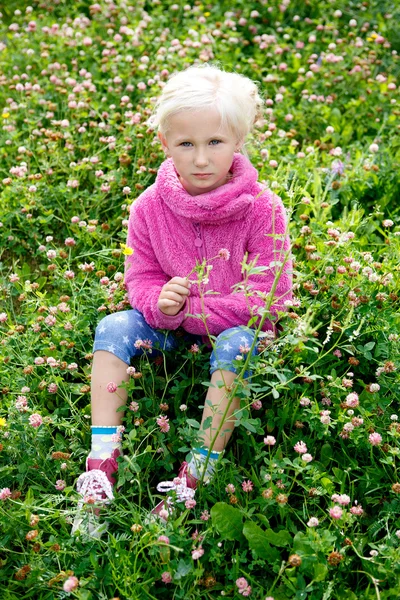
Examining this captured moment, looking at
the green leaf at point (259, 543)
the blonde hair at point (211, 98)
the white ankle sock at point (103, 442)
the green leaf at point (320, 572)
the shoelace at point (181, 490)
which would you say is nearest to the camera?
the green leaf at point (320, 572)

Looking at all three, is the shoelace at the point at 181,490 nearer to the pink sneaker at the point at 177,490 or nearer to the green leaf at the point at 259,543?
the pink sneaker at the point at 177,490

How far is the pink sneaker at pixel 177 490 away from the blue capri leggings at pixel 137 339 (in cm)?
37

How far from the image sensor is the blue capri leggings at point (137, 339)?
2605mm

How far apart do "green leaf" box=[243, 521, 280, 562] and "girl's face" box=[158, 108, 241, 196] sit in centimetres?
121

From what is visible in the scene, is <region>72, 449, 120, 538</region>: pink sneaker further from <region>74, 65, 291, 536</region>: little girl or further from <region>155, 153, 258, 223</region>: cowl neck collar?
<region>155, 153, 258, 223</region>: cowl neck collar

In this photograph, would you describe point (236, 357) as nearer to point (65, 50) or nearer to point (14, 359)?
point (14, 359)

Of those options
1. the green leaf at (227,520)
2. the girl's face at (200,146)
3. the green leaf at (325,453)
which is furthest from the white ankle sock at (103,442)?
the girl's face at (200,146)

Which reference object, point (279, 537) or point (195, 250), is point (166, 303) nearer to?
point (195, 250)

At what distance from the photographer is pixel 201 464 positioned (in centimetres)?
250

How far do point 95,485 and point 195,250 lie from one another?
0.94 meters

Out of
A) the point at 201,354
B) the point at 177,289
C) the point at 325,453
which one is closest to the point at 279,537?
the point at 325,453

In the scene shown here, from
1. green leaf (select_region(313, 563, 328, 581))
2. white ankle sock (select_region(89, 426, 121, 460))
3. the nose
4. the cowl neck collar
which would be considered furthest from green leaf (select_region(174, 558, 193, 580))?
the nose

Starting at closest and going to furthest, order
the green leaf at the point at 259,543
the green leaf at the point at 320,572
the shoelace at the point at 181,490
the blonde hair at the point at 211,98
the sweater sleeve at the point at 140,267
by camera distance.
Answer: the green leaf at the point at 320,572 < the green leaf at the point at 259,543 < the shoelace at the point at 181,490 < the blonde hair at the point at 211,98 < the sweater sleeve at the point at 140,267

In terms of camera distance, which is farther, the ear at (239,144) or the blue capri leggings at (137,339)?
the ear at (239,144)
